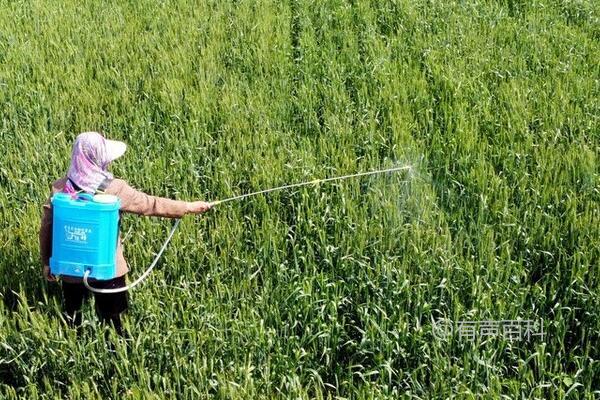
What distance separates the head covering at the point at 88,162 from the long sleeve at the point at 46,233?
0.12 metres

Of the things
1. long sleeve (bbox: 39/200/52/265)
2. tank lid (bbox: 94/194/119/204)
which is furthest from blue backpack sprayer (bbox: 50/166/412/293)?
long sleeve (bbox: 39/200/52/265)

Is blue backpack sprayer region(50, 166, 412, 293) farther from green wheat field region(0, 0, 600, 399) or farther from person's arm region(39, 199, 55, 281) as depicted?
green wheat field region(0, 0, 600, 399)

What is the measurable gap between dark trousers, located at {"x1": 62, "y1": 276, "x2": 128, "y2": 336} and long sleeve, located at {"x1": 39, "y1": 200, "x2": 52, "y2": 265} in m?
0.16

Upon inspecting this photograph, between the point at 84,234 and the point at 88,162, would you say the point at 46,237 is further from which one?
the point at 88,162

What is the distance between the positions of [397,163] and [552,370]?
5.14 ft

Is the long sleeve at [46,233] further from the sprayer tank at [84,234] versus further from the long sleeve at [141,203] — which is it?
the long sleeve at [141,203]

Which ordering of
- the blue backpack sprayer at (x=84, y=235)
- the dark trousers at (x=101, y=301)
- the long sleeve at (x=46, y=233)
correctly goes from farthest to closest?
the dark trousers at (x=101, y=301)
the long sleeve at (x=46, y=233)
the blue backpack sprayer at (x=84, y=235)

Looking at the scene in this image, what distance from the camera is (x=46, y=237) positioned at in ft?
9.66

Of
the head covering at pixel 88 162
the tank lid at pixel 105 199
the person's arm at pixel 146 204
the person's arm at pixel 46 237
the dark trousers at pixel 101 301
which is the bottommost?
the dark trousers at pixel 101 301

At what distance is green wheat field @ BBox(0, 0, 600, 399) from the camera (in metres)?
2.96

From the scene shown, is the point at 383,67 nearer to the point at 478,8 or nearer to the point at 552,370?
the point at 478,8

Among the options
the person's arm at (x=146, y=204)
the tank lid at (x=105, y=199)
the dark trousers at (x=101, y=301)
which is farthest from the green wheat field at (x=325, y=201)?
the tank lid at (x=105, y=199)

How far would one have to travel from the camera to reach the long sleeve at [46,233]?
9.59ft

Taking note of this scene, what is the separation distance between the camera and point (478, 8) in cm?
654
